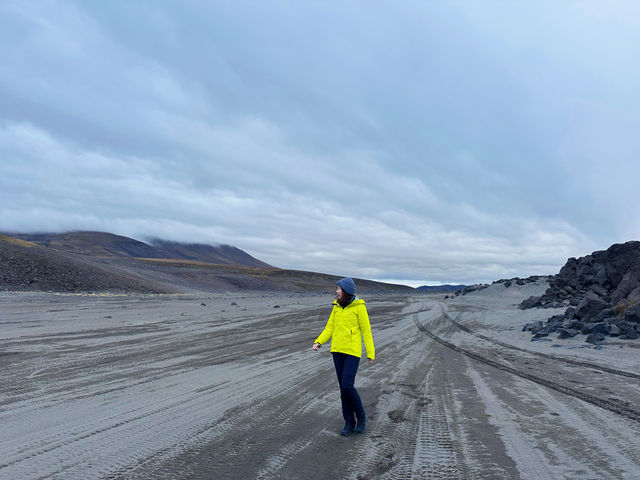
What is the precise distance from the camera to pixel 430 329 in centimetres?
1977

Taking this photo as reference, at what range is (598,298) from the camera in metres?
20.2

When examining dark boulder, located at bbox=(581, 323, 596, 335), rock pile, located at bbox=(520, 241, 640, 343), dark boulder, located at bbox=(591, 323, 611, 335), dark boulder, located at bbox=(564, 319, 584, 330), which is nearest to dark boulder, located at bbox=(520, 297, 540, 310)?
rock pile, located at bbox=(520, 241, 640, 343)

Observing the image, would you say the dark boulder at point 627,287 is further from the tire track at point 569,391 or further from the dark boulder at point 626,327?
the tire track at point 569,391

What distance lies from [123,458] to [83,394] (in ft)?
10.5

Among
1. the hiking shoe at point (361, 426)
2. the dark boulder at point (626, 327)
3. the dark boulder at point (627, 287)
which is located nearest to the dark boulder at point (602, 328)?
the dark boulder at point (626, 327)

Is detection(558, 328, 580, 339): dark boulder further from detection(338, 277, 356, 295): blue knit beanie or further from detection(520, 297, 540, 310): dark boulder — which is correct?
detection(520, 297, 540, 310): dark boulder

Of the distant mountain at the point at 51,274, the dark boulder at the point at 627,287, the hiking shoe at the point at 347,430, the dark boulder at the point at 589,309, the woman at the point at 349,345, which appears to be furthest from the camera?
the distant mountain at the point at 51,274

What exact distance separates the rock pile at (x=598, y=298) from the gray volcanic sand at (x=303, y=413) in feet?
10.4

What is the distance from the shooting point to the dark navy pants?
5484 mm

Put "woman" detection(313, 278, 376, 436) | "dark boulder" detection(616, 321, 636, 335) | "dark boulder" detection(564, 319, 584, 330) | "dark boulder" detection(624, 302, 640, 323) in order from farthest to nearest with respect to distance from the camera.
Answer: "dark boulder" detection(564, 319, 584, 330)
"dark boulder" detection(624, 302, 640, 323)
"dark boulder" detection(616, 321, 636, 335)
"woman" detection(313, 278, 376, 436)

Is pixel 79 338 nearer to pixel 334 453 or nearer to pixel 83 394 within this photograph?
pixel 83 394

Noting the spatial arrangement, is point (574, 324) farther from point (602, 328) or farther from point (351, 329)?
point (351, 329)

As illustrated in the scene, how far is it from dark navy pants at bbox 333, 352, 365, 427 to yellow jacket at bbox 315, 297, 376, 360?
123mm

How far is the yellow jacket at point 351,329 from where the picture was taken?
559 centimetres
